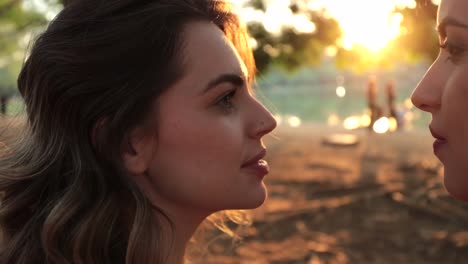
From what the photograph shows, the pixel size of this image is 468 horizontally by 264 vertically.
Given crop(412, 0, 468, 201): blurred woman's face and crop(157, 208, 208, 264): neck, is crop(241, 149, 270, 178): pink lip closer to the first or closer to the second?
crop(157, 208, 208, 264): neck

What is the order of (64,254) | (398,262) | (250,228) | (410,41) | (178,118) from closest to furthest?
(64,254) → (178,118) → (398,262) → (410,41) → (250,228)

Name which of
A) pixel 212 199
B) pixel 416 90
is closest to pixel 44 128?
pixel 212 199

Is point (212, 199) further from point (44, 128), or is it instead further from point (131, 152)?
point (44, 128)

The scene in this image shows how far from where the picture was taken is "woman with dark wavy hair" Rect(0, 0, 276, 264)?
162 cm

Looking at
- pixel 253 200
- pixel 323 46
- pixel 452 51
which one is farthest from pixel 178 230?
pixel 323 46

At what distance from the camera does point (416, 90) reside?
1693 millimetres

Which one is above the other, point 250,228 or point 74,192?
point 74,192

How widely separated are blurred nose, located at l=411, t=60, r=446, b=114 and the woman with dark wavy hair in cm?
41

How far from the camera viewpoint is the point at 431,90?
168cm

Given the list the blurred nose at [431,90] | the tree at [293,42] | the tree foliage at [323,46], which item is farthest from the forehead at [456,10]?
the tree at [293,42]

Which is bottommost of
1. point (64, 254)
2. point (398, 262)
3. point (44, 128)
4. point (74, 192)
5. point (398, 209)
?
point (398, 209)

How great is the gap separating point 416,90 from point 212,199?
25.4 inches

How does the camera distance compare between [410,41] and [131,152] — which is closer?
[131,152]

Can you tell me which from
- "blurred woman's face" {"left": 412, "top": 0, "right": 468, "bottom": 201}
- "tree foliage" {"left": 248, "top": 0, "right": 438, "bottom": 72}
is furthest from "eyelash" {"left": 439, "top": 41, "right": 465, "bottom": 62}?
"tree foliage" {"left": 248, "top": 0, "right": 438, "bottom": 72}
